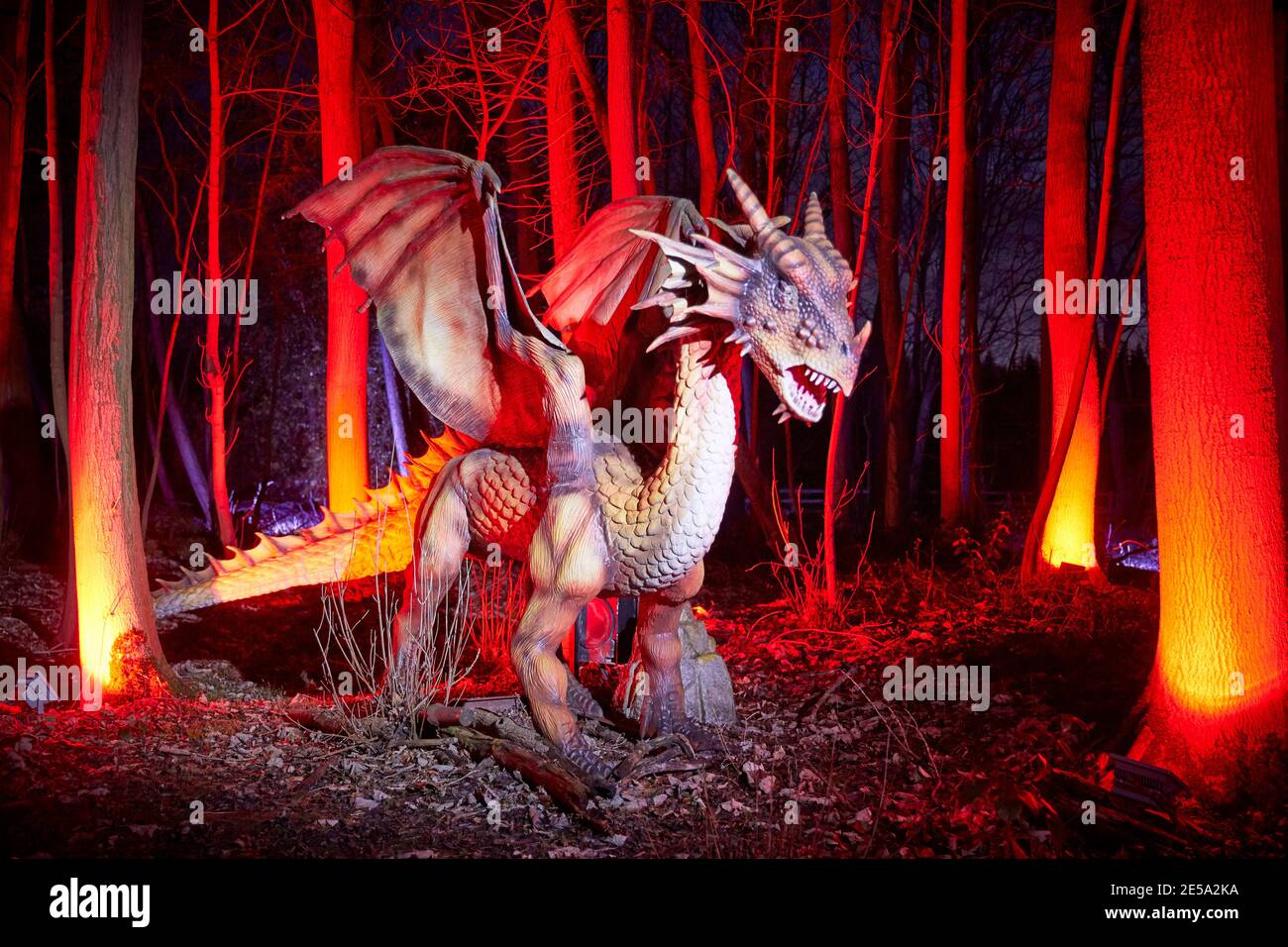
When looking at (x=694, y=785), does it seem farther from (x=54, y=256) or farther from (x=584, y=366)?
(x=54, y=256)

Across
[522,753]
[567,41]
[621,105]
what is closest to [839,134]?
[567,41]

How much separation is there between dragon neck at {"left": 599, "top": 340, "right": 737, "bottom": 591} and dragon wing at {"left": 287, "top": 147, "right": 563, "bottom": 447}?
2.12 ft

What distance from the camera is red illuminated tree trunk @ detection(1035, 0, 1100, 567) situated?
9.29m

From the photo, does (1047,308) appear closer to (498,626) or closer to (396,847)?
(498,626)

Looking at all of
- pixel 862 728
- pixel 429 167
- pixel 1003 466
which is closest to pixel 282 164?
pixel 429 167

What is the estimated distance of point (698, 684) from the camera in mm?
5262

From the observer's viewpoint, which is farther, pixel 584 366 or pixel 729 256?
pixel 584 366

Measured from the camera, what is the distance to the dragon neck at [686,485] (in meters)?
4.14

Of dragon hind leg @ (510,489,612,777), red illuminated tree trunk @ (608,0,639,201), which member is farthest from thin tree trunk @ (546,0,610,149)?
dragon hind leg @ (510,489,612,777)

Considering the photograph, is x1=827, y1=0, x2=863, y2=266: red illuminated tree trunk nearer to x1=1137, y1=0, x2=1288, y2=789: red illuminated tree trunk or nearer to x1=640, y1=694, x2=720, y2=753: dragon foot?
x1=1137, y1=0, x2=1288, y2=789: red illuminated tree trunk

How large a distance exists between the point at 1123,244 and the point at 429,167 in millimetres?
18722

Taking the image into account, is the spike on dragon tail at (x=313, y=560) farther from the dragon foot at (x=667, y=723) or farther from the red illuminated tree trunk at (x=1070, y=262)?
the red illuminated tree trunk at (x=1070, y=262)

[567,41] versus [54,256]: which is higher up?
[567,41]

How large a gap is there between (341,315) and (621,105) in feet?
11.6
